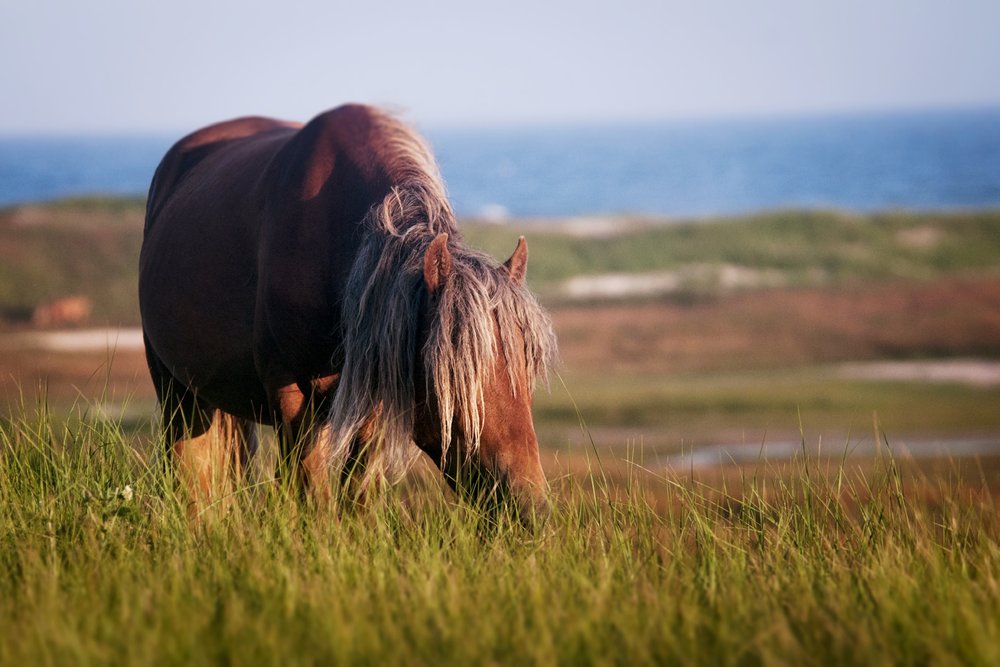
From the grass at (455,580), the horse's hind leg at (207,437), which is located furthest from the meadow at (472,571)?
the horse's hind leg at (207,437)

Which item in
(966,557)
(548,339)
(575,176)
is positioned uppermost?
(548,339)

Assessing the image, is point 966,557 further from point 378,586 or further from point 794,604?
point 378,586

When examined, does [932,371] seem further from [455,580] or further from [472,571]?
[455,580]

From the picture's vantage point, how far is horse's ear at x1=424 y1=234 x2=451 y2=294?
11.0 ft

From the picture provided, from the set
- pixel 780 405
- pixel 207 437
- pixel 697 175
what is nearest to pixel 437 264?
pixel 207 437

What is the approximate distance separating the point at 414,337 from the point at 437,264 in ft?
0.73

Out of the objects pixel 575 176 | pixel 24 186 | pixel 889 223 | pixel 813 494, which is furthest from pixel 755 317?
pixel 575 176

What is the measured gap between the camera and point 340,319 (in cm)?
384

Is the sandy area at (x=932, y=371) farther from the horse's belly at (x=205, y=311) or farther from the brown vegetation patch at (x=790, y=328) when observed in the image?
the horse's belly at (x=205, y=311)

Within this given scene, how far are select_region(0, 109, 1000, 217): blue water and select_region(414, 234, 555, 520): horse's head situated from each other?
50.5m

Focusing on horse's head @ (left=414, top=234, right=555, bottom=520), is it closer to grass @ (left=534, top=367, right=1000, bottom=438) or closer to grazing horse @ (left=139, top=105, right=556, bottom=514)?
grazing horse @ (left=139, top=105, right=556, bottom=514)

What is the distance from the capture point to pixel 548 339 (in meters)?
3.40

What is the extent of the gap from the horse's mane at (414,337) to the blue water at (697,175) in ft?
165

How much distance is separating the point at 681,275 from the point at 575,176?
8885 cm
